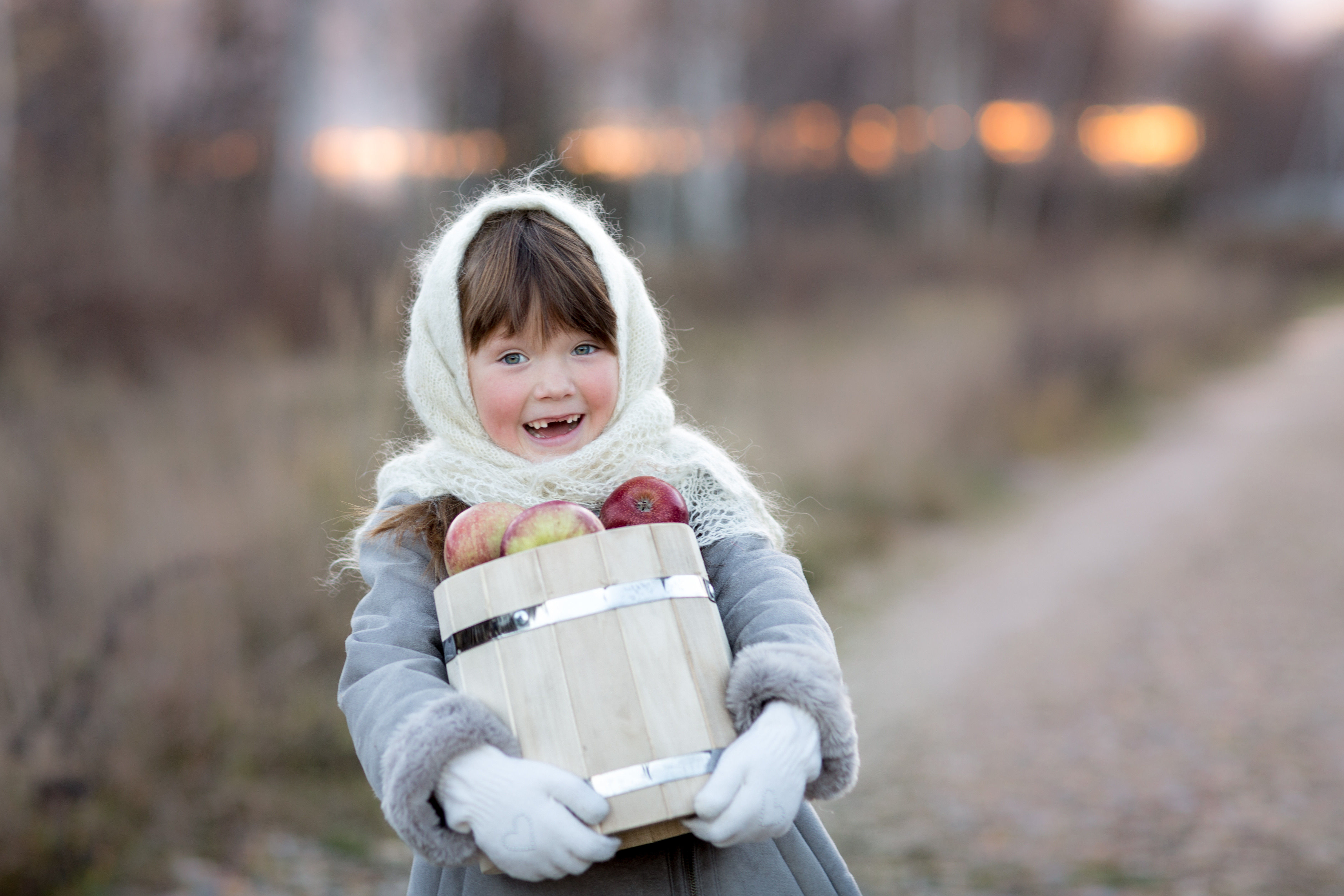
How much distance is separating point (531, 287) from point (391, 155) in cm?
1629

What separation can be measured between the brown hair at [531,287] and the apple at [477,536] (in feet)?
0.95

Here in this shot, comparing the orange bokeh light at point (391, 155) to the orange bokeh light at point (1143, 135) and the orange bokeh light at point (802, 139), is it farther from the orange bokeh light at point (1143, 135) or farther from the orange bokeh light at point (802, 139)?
the orange bokeh light at point (1143, 135)

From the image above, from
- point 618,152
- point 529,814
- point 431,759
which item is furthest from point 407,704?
point 618,152

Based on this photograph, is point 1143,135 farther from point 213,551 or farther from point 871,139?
point 213,551

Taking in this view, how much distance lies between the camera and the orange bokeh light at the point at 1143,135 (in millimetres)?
25750

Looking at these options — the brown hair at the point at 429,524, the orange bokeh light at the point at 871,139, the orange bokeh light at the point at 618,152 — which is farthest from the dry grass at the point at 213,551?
the orange bokeh light at the point at 871,139

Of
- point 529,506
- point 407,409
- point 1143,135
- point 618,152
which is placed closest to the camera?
point 529,506

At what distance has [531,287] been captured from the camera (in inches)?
66.4

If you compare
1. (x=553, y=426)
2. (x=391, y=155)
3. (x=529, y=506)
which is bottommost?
(x=529, y=506)

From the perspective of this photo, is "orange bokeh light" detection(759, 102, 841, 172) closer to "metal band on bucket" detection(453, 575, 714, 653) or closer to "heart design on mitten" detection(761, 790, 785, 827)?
"metal band on bucket" detection(453, 575, 714, 653)

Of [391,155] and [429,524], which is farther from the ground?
[391,155]

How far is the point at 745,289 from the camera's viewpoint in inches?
516

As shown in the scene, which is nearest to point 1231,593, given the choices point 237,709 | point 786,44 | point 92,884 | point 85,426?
point 237,709

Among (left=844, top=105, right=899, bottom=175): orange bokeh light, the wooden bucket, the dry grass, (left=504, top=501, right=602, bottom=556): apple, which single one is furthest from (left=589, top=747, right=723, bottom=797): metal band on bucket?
(left=844, top=105, right=899, bottom=175): orange bokeh light
